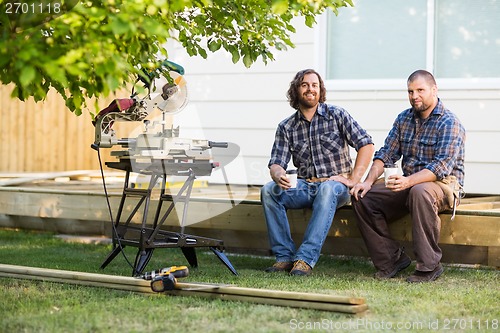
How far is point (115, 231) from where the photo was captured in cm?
482

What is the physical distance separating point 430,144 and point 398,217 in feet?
1.60

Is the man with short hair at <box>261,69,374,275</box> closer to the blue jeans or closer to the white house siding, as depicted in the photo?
the blue jeans

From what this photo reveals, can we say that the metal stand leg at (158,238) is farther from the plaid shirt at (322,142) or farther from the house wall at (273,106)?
the house wall at (273,106)

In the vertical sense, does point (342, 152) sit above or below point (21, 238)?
above

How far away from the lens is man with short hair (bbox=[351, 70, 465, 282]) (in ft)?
14.8

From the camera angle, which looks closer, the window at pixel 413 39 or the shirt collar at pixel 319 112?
the shirt collar at pixel 319 112

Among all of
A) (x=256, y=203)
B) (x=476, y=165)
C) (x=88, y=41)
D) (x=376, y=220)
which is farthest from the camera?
(x=476, y=165)

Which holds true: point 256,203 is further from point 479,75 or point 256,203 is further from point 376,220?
point 479,75

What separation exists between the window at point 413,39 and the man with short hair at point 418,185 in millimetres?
1636

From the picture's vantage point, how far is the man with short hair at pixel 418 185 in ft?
A: 14.8

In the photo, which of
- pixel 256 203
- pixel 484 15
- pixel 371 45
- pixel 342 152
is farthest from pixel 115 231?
pixel 484 15

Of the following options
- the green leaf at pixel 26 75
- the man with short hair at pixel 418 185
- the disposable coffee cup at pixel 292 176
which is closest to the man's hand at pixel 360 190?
the man with short hair at pixel 418 185

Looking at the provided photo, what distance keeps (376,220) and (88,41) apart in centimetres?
245

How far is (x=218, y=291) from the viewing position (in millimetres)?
3863
